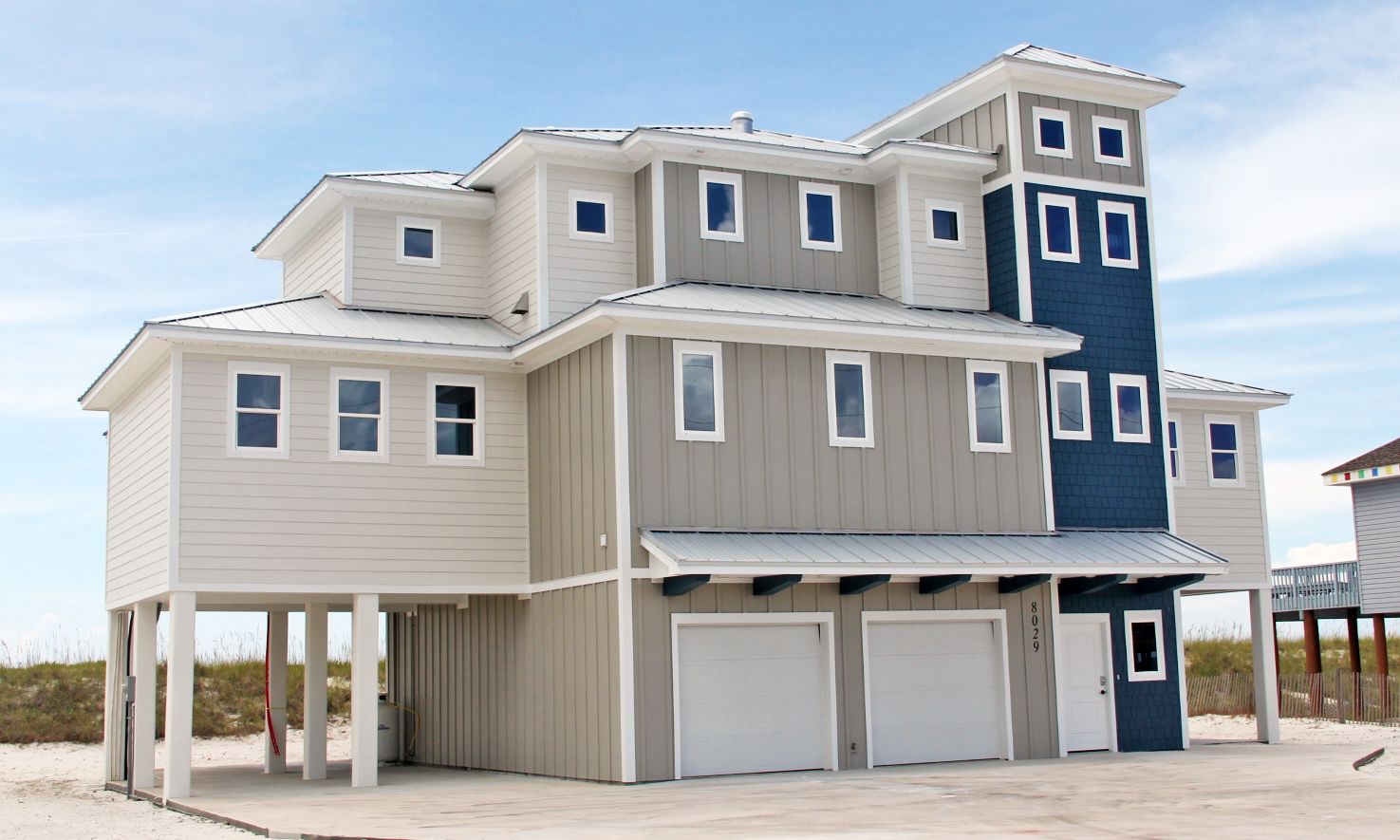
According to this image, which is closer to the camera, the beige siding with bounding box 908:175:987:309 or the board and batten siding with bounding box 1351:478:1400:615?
the beige siding with bounding box 908:175:987:309

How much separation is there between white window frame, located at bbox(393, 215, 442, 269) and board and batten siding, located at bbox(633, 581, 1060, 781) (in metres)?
7.31

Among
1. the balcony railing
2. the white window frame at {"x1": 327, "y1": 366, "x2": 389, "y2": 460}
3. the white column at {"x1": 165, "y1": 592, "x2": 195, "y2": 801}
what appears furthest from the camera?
the balcony railing

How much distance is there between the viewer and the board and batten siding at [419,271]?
2391cm

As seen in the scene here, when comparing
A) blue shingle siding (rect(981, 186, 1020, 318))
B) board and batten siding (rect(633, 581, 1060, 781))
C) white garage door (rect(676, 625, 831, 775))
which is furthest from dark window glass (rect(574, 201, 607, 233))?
white garage door (rect(676, 625, 831, 775))

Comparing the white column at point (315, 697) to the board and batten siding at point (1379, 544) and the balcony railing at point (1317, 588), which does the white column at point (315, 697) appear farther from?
the balcony railing at point (1317, 588)

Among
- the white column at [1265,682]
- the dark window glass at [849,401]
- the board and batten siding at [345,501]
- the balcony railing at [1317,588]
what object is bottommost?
the white column at [1265,682]

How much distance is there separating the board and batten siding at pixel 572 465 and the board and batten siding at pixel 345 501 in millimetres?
479

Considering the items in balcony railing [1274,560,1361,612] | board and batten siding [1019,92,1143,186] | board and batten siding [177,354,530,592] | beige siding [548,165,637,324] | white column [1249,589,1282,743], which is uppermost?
board and batten siding [1019,92,1143,186]

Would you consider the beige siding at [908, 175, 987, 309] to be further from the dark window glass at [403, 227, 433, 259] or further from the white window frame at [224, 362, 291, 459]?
the white window frame at [224, 362, 291, 459]

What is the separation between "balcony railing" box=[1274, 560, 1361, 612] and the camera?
121 ft

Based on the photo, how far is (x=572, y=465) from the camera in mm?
21312

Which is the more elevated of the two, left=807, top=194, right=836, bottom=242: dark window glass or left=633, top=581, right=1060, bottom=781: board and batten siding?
left=807, top=194, right=836, bottom=242: dark window glass

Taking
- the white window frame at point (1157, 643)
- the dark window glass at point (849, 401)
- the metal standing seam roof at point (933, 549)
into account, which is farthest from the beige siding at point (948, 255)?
the white window frame at point (1157, 643)

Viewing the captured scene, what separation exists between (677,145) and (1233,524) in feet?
38.5
